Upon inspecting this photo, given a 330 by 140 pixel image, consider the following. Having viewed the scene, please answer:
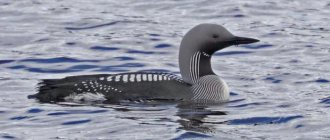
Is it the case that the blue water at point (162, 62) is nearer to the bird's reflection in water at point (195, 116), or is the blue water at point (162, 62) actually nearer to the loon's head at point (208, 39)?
the bird's reflection in water at point (195, 116)

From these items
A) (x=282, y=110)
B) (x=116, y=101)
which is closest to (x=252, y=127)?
(x=282, y=110)

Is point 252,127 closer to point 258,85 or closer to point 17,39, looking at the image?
point 258,85

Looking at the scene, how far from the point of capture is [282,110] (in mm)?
10062

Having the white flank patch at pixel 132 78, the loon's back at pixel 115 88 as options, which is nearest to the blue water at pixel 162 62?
the loon's back at pixel 115 88

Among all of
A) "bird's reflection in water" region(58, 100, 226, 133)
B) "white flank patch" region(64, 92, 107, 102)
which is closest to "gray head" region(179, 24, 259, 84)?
"bird's reflection in water" region(58, 100, 226, 133)

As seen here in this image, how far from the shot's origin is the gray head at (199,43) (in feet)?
35.2

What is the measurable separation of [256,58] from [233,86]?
156cm

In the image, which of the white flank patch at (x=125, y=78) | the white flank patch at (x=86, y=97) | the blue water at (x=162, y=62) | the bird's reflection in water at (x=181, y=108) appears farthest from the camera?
the white flank patch at (x=125, y=78)

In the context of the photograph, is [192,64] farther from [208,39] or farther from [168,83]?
[168,83]

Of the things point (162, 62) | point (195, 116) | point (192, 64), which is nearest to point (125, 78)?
point (192, 64)

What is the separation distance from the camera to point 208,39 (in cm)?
1077

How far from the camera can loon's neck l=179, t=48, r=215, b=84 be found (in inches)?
425

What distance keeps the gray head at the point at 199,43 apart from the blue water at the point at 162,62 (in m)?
0.52

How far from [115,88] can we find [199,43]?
3.20 feet
